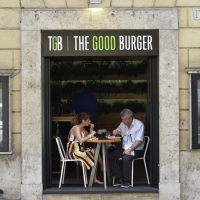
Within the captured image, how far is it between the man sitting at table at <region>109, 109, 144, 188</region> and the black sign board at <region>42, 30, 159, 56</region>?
119cm

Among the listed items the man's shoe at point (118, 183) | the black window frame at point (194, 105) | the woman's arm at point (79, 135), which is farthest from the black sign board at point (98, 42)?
the man's shoe at point (118, 183)

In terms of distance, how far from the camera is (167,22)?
32.9 feet

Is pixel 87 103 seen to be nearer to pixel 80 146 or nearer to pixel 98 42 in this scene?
pixel 80 146

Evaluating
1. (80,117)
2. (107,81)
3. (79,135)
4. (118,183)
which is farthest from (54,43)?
(107,81)

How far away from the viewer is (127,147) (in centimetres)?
1049

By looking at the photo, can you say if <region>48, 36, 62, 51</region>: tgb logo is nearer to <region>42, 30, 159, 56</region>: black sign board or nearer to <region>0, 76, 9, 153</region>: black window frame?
<region>42, 30, 159, 56</region>: black sign board

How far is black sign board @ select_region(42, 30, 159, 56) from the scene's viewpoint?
10094mm

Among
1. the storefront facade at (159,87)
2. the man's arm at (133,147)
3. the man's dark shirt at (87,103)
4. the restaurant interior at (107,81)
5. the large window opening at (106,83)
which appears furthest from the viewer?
the restaurant interior at (107,81)

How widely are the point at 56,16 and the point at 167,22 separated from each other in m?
1.88

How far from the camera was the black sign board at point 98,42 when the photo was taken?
10.1 metres

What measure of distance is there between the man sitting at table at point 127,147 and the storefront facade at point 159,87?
45 cm

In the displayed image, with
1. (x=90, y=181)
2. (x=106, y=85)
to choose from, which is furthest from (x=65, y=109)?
(x=90, y=181)

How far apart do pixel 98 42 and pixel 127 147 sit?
1.93m

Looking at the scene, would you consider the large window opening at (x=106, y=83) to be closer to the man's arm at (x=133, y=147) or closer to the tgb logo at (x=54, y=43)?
the man's arm at (x=133, y=147)
